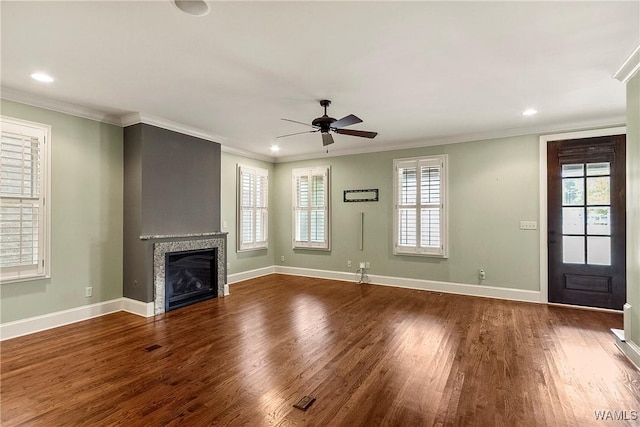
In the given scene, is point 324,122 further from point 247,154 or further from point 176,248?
point 247,154

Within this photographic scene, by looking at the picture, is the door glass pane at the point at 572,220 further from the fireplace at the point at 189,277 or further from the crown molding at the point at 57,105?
the crown molding at the point at 57,105

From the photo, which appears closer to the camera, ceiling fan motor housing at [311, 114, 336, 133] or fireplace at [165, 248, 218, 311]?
ceiling fan motor housing at [311, 114, 336, 133]

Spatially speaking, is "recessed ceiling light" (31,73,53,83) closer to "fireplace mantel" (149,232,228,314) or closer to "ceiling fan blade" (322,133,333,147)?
"fireplace mantel" (149,232,228,314)

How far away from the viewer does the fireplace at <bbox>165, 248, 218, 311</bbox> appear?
4488 millimetres

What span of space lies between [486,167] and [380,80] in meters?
3.02

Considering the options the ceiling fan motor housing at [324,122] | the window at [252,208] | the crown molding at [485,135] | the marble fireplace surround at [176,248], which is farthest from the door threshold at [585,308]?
the window at [252,208]

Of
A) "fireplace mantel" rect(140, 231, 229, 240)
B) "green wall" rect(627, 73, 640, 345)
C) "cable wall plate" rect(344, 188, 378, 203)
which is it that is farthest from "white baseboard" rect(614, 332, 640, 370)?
"fireplace mantel" rect(140, 231, 229, 240)

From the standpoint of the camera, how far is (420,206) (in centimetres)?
567

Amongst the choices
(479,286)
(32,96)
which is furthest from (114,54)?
(479,286)

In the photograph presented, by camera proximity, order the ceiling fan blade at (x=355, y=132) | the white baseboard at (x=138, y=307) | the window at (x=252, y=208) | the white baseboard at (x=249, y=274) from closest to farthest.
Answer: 1. the ceiling fan blade at (x=355, y=132)
2. the white baseboard at (x=138, y=307)
3. the white baseboard at (x=249, y=274)
4. the window at (x=252, y=208)

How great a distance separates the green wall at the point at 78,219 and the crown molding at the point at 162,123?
0.24 metres

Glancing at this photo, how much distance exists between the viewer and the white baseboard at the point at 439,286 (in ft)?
16.2

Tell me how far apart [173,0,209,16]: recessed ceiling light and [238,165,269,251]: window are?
14.0 ft

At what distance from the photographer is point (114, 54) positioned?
8.74 ft
